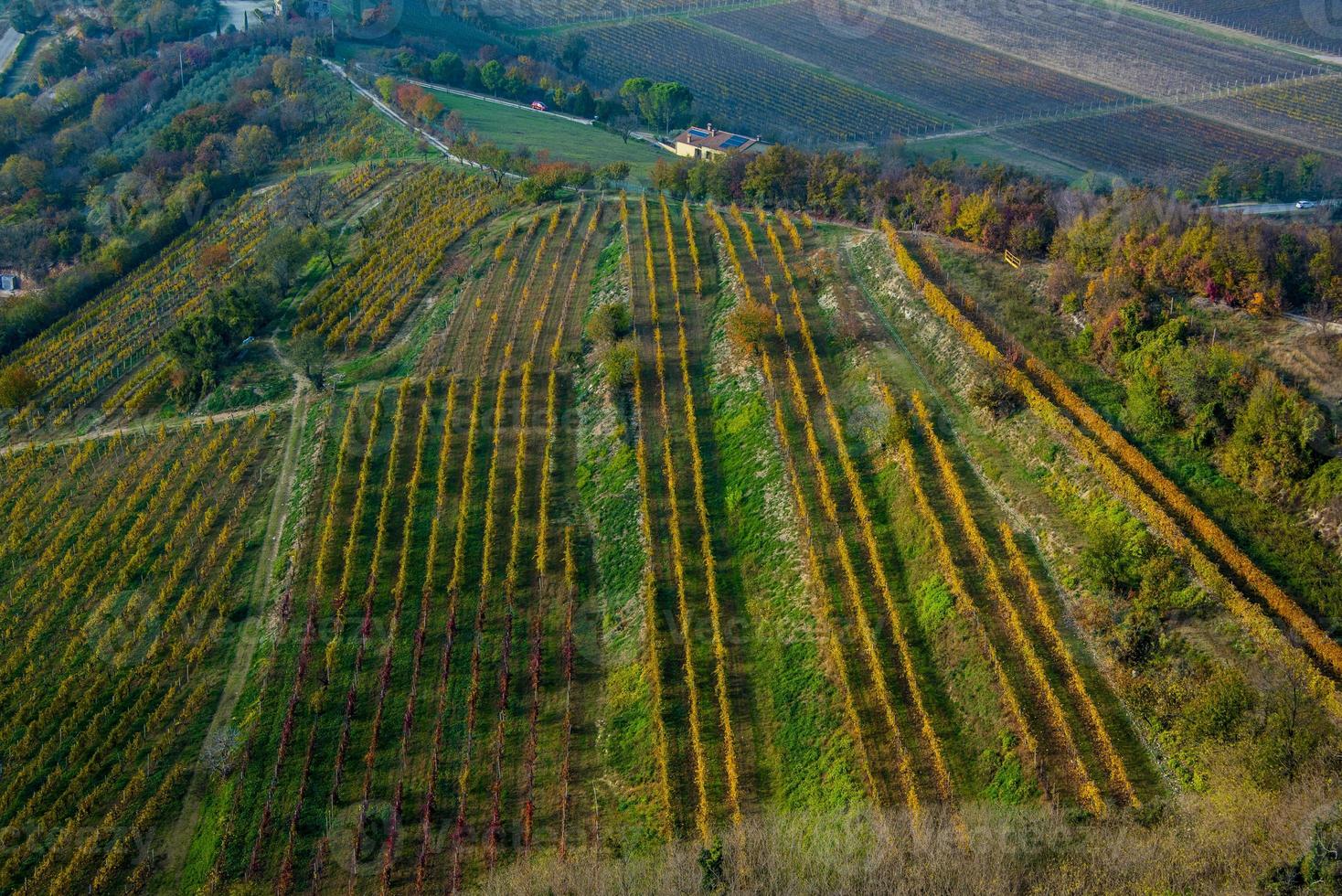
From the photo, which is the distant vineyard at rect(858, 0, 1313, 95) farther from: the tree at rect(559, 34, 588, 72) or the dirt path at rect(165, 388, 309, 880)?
the dirt path at rect(165, 388, 309, 880)

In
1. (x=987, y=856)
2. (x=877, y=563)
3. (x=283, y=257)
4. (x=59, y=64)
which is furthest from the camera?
(x=59, y=64)

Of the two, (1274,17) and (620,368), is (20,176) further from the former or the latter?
(1274,17)

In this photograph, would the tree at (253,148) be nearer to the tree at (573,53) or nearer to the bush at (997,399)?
the tree at (573,53)

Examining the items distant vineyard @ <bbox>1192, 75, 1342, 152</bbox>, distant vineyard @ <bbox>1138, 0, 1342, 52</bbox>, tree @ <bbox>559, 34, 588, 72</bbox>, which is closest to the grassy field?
tree @ <bbox>559, 34, 588, 72</bbox>

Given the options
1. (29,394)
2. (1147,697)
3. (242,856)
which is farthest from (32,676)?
(1147,697)

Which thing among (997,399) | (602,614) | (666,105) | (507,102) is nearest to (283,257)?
(602,614)

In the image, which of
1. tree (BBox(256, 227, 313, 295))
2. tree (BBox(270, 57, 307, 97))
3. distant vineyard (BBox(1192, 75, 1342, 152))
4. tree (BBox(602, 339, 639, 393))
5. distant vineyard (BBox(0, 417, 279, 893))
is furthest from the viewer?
distant vineyard (BBox(1192, 75, 1342, 152))

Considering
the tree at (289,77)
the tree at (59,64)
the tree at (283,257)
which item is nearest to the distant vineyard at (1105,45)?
the tree at (289,77)
